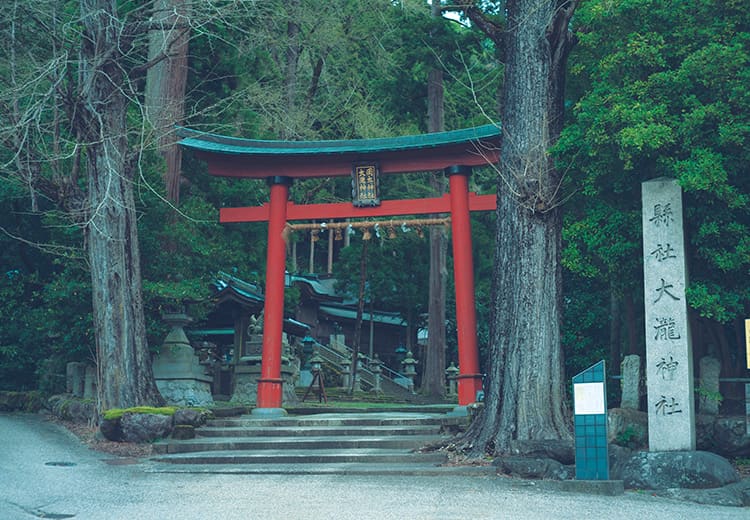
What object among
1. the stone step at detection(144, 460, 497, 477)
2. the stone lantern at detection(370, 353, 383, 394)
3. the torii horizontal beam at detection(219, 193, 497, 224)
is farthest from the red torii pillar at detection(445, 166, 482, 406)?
the stone lantern at detection(370, 353, 383, 394)

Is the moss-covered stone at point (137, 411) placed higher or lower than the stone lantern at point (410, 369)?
lower

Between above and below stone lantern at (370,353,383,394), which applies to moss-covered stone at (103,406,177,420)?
below

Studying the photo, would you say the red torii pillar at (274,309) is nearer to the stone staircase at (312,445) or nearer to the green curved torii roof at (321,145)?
the green curved torii roof at (321,145)

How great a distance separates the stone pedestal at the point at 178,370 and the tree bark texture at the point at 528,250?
24.9ft

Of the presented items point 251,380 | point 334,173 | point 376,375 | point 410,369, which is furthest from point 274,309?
point 410,369

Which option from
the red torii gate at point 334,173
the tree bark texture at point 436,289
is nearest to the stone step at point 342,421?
the red torii gate at point 334,173

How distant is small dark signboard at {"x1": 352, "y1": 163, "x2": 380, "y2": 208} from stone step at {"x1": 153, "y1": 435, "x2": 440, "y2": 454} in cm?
500

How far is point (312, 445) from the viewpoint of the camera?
43.1 feet

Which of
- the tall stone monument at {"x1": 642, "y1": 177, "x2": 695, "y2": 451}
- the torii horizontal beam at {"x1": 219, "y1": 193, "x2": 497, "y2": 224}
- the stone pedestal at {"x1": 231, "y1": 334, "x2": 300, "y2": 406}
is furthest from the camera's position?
the stone pedestal at {"x1": 231, "y1": 334, "x2": 300, "y2": 406}

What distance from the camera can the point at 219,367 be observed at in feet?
78.6

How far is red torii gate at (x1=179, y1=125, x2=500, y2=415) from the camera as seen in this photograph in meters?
16.1

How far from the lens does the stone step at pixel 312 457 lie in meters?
12.0

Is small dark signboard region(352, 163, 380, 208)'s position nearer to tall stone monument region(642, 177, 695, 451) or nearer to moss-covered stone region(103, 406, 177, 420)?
moss-covered stone region(103, 406, 177, 420)

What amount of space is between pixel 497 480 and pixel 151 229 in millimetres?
10126
